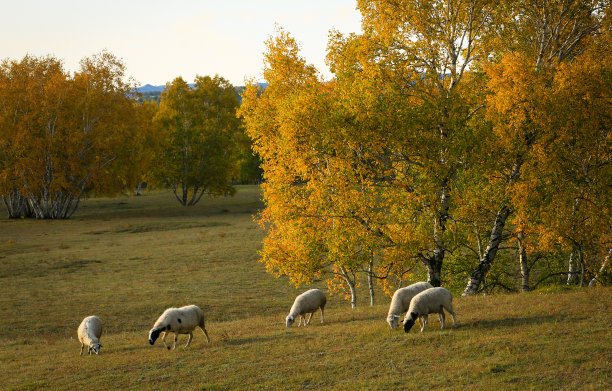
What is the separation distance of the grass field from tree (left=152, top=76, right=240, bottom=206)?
53359mm

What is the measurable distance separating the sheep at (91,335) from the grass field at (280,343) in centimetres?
47

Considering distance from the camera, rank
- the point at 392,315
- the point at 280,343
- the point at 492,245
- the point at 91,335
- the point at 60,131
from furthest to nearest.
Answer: the point at 60,131
the point at 492,245
the point at 91,335
the point at 392,315
the point at 280,343

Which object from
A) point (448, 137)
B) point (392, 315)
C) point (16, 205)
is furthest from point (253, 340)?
point (16, 205)

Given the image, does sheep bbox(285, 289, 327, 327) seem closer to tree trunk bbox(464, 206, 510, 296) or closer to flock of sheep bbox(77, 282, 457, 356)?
flock of sheep bbox(77, 282, 457, 356)

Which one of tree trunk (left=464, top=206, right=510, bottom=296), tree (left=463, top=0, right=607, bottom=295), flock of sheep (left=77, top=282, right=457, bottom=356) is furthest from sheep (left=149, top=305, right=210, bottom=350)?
tree trunk (left=464, top=206, right=510, bottom=296)

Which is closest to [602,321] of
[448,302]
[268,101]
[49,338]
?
[448,302]

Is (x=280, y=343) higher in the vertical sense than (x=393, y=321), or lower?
lower

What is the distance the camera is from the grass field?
1308 cm

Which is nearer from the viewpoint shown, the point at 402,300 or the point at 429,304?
the point at 429,304

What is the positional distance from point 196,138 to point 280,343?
77.6 m

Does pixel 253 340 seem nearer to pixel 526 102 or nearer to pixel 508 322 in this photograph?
pixel 508 322

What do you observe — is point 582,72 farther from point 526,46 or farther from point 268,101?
point 268,101

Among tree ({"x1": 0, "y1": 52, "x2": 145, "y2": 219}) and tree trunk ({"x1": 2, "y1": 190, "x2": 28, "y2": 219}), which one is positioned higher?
tree ({"x1": 0, "y1": 52, "x2": 145, "y2": 219})

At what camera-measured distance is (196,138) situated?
300 feet
